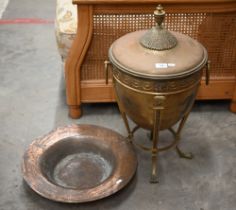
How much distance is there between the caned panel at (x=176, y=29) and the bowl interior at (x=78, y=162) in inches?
17.7

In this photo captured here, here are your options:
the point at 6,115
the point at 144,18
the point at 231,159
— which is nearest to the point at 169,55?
the point at 144,18

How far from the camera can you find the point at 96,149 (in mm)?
2105

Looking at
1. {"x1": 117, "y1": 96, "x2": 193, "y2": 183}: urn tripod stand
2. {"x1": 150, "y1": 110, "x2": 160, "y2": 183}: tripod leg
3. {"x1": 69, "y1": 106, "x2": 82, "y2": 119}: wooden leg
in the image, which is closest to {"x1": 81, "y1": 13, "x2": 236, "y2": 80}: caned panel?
{"x1": 69, "y1": 106, "x2": 82, "y2": 119}: wooden leg

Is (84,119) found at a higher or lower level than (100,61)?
lower

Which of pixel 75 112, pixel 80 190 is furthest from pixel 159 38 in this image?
pixel 75 112

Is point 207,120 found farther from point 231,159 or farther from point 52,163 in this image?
point 52,163

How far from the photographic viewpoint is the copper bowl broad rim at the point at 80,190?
1761 mm

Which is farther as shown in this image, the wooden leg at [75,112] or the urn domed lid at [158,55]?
the wooden leg at [75,112]

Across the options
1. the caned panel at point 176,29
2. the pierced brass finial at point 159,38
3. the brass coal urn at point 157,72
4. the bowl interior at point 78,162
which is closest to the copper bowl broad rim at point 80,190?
the bowl interior at point 78,162

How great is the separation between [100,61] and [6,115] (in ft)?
2.32

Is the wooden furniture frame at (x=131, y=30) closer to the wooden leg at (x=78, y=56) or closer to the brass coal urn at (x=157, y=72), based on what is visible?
the wooden leg at (x=78, y=56)

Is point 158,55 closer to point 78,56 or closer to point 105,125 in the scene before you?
point 78,56

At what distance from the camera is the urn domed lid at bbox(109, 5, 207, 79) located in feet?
5.48

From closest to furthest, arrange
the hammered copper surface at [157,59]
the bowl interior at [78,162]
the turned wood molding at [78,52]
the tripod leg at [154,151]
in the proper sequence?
the hammered copper surface at [157,59] < the tripod leg at [154,151] < the bowl interior at [78,162] < the turned wood molding at [78,52]
